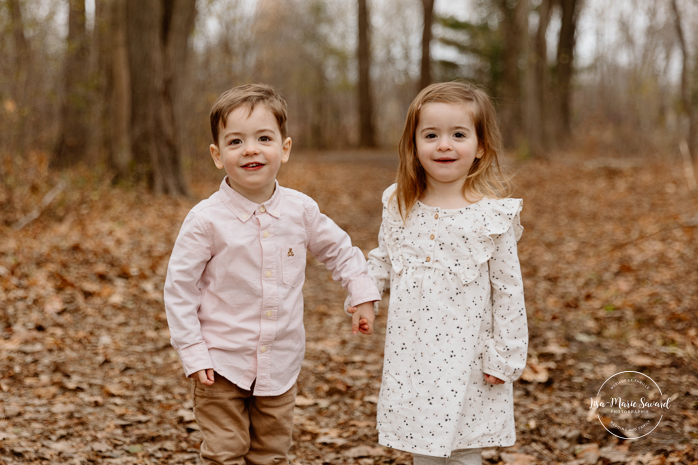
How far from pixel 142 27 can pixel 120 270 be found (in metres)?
5.27

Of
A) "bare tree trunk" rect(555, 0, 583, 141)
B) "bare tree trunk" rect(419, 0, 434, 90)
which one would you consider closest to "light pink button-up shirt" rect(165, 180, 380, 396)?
"bare tree trunk" rect(555, 0, 583, 141)

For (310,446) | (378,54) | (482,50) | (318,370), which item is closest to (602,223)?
(318,370)

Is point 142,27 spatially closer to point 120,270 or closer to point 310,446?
point 120,270

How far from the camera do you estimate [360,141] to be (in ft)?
88.3

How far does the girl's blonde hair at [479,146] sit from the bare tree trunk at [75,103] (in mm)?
10114

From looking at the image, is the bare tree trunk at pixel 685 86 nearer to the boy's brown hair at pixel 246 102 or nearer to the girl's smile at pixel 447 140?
the girl's smile at pixel 447 140

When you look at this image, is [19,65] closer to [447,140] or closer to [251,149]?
[251,149]

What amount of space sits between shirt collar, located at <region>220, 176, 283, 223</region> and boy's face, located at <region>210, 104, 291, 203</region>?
44mm

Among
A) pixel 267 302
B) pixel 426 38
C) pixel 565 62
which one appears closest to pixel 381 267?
pixel 267 302

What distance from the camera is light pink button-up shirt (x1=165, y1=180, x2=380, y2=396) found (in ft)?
7.82

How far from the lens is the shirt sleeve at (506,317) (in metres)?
2.47

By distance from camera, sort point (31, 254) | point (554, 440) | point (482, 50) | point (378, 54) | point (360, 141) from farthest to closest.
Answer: point (378, 54) → point (360, 141) → point (482, 50) → point (31, 254) → point (554, 440)

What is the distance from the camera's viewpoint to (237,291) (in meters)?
2.45

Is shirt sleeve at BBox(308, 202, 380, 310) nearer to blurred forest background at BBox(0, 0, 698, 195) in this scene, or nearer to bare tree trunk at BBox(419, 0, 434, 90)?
blurred forest background at BBox(0, 0, 698, 195)
